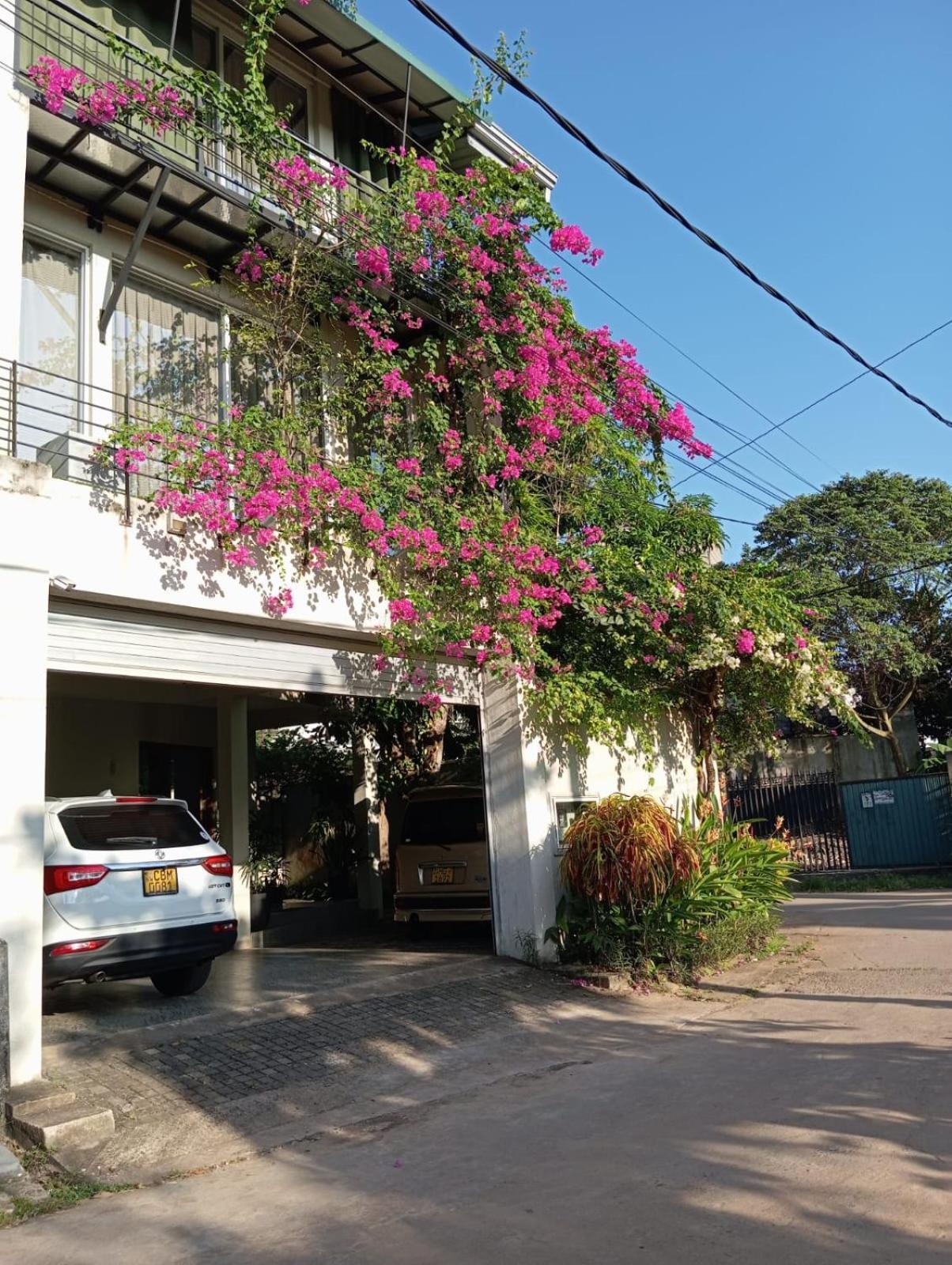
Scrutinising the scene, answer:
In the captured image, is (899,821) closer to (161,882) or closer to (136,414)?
(161,882)

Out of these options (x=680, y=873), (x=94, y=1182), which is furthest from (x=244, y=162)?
(x=94, y=1182)

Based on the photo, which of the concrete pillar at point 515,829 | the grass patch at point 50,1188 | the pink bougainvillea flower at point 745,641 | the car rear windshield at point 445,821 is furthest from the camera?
the car rear windshield at point 445,821

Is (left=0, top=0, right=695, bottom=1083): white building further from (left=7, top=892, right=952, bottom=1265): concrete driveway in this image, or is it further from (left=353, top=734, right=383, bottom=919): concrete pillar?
(left=353, top=734, right=383, bottom=919): concrete pillar

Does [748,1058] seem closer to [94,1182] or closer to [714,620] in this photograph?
[94,1182]

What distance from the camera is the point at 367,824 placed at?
599 inches

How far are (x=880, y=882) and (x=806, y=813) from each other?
3.54 meters

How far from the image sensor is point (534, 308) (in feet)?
37.3

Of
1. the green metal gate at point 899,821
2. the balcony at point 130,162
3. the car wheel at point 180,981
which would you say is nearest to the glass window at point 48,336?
the balcony at point 130,162

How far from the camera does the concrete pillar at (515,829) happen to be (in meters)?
10.4

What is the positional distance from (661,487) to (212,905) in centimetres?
737

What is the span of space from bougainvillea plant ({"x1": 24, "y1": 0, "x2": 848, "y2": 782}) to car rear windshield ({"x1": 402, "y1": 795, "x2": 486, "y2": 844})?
4.98 ft

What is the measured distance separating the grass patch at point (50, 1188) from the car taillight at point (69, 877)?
78.3 inches

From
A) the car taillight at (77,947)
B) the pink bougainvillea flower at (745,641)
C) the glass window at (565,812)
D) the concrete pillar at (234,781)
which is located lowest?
the car taillight at (77,947)

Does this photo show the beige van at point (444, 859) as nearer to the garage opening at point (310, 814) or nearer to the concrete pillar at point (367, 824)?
the garage opening at point (310, 814)
